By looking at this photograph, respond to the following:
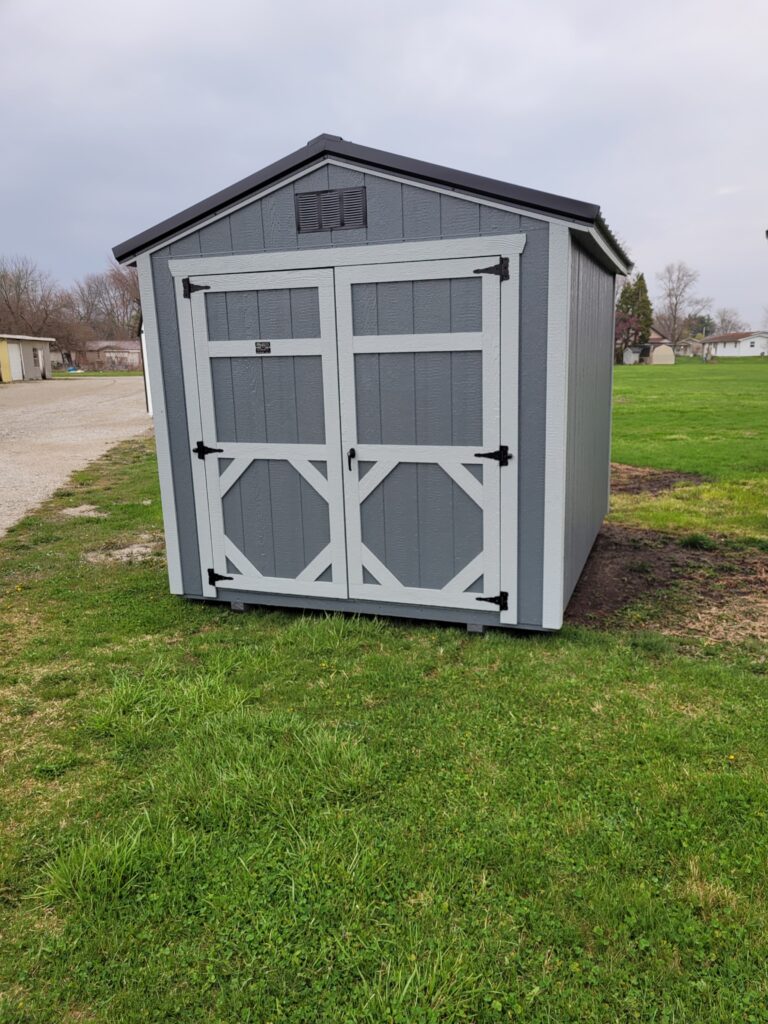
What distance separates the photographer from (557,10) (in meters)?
8.32

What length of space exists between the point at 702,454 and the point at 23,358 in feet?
142

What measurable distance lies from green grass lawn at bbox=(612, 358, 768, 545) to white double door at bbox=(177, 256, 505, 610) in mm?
3605

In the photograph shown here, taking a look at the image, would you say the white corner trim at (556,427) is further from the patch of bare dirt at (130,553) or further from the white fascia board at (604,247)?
the patch of bare dirt at (130,553)

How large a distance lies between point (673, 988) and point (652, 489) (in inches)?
310

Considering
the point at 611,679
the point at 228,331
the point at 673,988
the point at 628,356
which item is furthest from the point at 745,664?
the point at 628,356

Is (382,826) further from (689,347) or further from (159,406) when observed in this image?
(689,347)

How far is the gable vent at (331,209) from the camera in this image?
4.32 metres

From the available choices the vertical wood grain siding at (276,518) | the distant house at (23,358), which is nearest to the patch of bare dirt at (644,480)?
the vertical wood grain siding at (276,518)

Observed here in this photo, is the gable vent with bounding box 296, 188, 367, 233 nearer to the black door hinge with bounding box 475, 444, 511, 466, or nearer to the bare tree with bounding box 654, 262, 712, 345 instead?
the black door hinge with bounding box 475, 444, 511, 466

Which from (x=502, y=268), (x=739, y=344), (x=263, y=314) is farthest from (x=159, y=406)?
(x=739, y=344)

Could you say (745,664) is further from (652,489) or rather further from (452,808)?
(652,489)

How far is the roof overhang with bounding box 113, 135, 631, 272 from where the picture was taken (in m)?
3.93

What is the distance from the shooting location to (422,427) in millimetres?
4422

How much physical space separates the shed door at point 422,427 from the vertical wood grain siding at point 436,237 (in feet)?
0.54
